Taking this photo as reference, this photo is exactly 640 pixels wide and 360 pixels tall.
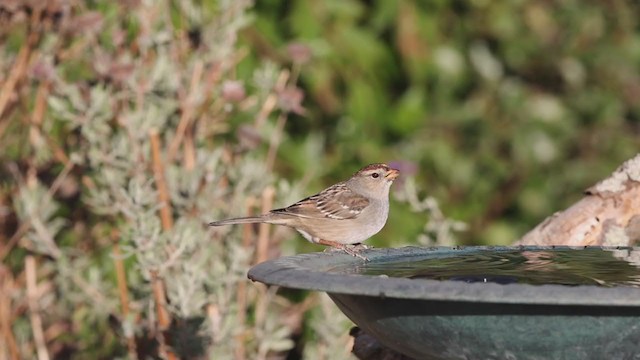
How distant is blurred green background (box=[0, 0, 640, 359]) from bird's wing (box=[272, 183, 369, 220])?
30cm

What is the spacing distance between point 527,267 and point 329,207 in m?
1.63

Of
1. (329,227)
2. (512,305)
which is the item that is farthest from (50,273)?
(512,305)

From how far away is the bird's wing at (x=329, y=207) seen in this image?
513 cm

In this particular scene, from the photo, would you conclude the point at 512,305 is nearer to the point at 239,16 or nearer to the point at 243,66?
the point at 239,16

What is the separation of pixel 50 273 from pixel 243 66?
1.32 metres

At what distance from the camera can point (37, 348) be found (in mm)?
5480

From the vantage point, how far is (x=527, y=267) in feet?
11.9

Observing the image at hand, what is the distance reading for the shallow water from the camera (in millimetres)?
3357

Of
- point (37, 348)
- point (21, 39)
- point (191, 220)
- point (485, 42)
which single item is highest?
point (485, 42)

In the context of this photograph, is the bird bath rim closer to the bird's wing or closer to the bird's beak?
the bird's wing

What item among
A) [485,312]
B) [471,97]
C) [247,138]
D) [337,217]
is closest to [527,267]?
[485,312]

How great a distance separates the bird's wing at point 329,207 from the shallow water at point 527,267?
1359 millimetres

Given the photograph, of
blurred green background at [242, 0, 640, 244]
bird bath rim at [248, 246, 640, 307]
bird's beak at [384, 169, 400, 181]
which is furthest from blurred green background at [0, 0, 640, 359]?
bird bath rim at [248, 246, 640, 307]

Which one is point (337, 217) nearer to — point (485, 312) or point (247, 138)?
point (247, 138)
